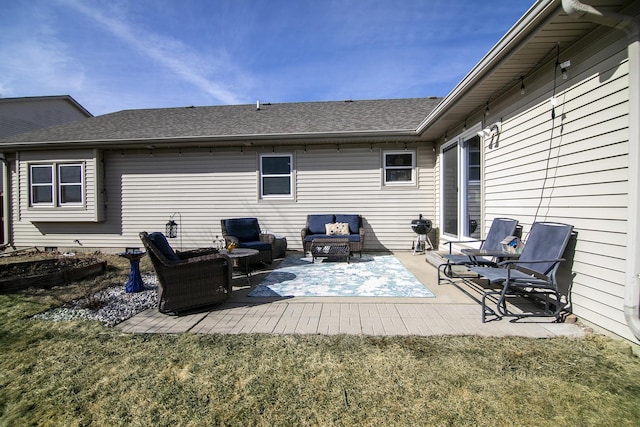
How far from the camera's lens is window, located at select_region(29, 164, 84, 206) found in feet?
27.3

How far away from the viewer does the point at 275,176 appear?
8219mm

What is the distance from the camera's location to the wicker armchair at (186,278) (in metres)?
3.44

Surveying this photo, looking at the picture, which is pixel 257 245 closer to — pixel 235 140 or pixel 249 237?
pixel 249 237

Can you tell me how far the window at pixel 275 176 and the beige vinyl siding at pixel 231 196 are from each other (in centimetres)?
18

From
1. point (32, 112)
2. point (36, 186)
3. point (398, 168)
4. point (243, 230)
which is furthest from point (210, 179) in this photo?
point (32, 112)

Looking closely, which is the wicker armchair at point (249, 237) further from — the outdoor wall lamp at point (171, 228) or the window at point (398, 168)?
the window at point (398, 168)

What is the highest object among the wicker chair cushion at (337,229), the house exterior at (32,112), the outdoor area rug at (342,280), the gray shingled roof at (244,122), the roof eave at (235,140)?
the house exterior at (32,112)

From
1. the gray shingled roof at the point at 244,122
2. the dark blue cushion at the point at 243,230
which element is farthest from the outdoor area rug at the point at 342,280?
the gray shingled roof at the point at 244,122

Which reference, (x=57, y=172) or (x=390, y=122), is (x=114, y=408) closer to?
(x=390, y=122)

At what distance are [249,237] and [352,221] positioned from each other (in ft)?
8.46

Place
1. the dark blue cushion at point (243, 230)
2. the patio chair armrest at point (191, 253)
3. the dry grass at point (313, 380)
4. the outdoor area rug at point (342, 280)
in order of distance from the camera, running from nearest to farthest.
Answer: the dry grass at point (313, 380), the patio chair armrest at point (191, 253), the outdoor area rug at point (342, 280), the dark blue cushion at point (243, 230)

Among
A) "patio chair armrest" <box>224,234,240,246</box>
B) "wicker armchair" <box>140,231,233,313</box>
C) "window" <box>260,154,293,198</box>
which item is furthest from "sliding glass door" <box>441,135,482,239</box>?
"wicker armchair" <box>140,231,233,313</box>

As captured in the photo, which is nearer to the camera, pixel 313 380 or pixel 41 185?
pixel 313 380

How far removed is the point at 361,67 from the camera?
1052 centimetres
